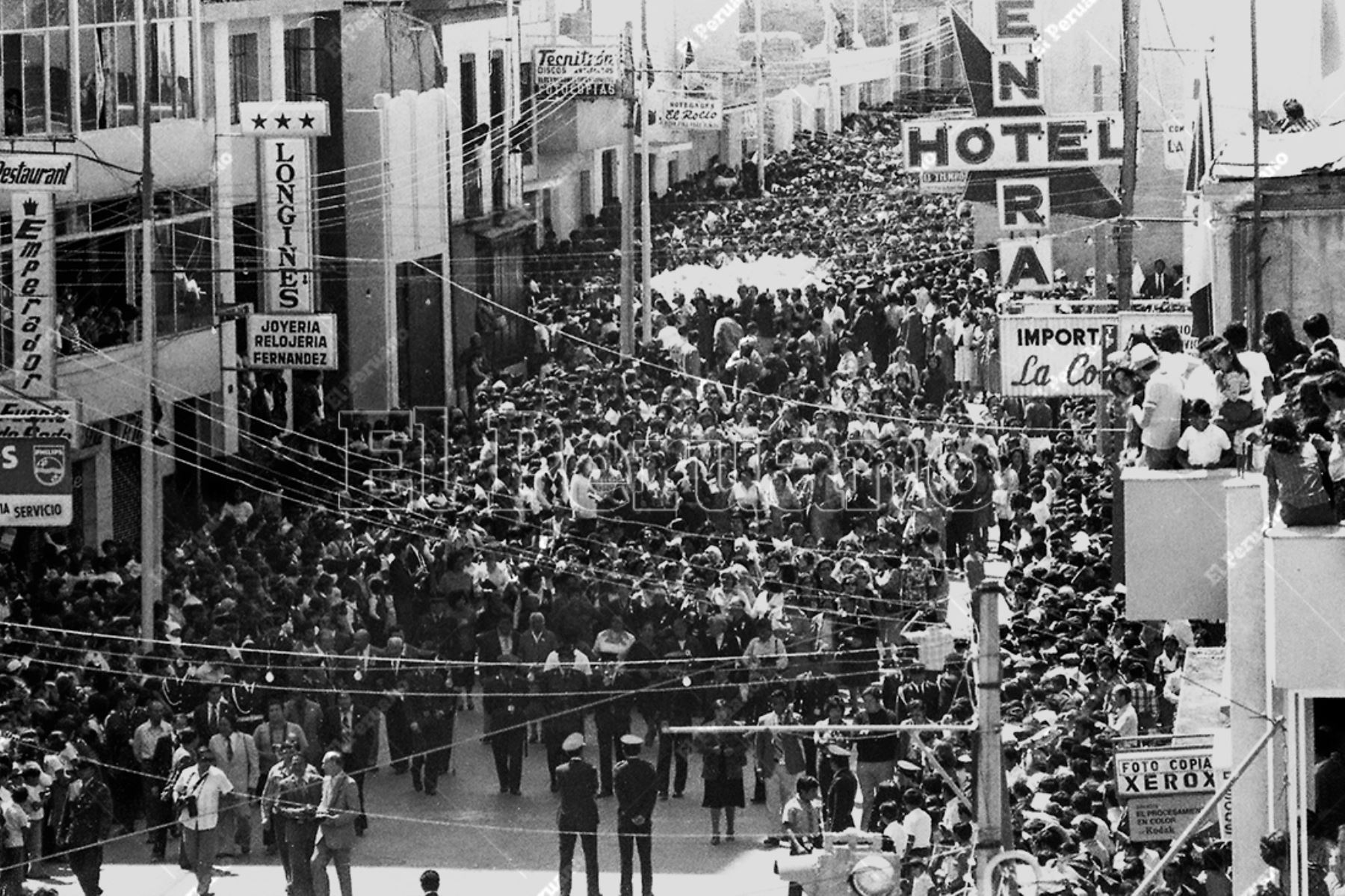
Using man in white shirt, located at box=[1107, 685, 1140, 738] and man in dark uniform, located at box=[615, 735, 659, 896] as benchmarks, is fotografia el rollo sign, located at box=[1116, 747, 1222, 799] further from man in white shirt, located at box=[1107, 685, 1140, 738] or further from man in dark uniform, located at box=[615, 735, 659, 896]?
man in dark uniform, located at box=[615, 735, 659, 896]

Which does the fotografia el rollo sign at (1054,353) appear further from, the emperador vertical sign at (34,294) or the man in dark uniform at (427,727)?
the emperador vertical sign at (34,294)

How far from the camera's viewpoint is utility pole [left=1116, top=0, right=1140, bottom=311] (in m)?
25.7

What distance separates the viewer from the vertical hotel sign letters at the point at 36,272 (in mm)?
25656

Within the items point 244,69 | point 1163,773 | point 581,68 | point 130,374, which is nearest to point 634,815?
point 1163,773

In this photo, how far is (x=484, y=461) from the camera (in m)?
27.3

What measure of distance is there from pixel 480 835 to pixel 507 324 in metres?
25.3

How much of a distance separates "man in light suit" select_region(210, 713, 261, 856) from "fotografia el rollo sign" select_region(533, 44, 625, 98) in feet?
92.3

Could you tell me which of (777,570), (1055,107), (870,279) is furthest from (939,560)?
(1055,107)

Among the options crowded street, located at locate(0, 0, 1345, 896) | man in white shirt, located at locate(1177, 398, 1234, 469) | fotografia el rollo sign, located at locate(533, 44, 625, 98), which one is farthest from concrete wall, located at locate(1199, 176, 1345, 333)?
fotografia el rollo sign, located at locate(533, 44, 625, 98)

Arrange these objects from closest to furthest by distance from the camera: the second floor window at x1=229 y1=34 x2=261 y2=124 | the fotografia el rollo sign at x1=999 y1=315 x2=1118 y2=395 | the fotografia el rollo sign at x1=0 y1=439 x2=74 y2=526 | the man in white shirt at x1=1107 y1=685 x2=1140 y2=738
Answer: the man in white shirt at x1=1107 y1=685 x2=1140 y2=738 < the fotografia el rollo sign at x1=0 y1=439 x2=74 y2=526 < the fotografia el rollo sign at x1=999 y1=315 x2=1118 y2=395 < the second floor window at x1=229 y1=34 x2=261 y2=124

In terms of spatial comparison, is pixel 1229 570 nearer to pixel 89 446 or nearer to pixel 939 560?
pixel 939 560

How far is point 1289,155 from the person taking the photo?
19.7 m

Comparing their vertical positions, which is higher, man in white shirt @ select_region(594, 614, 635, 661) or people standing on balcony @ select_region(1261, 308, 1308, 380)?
people standing on balcony @ select_region(1261, 308, 1308, 380)

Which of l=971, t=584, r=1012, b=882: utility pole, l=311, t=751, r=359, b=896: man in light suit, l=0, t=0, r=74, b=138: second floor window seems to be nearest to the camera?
l=971, t=584, r=1012, b=882: utility pole
